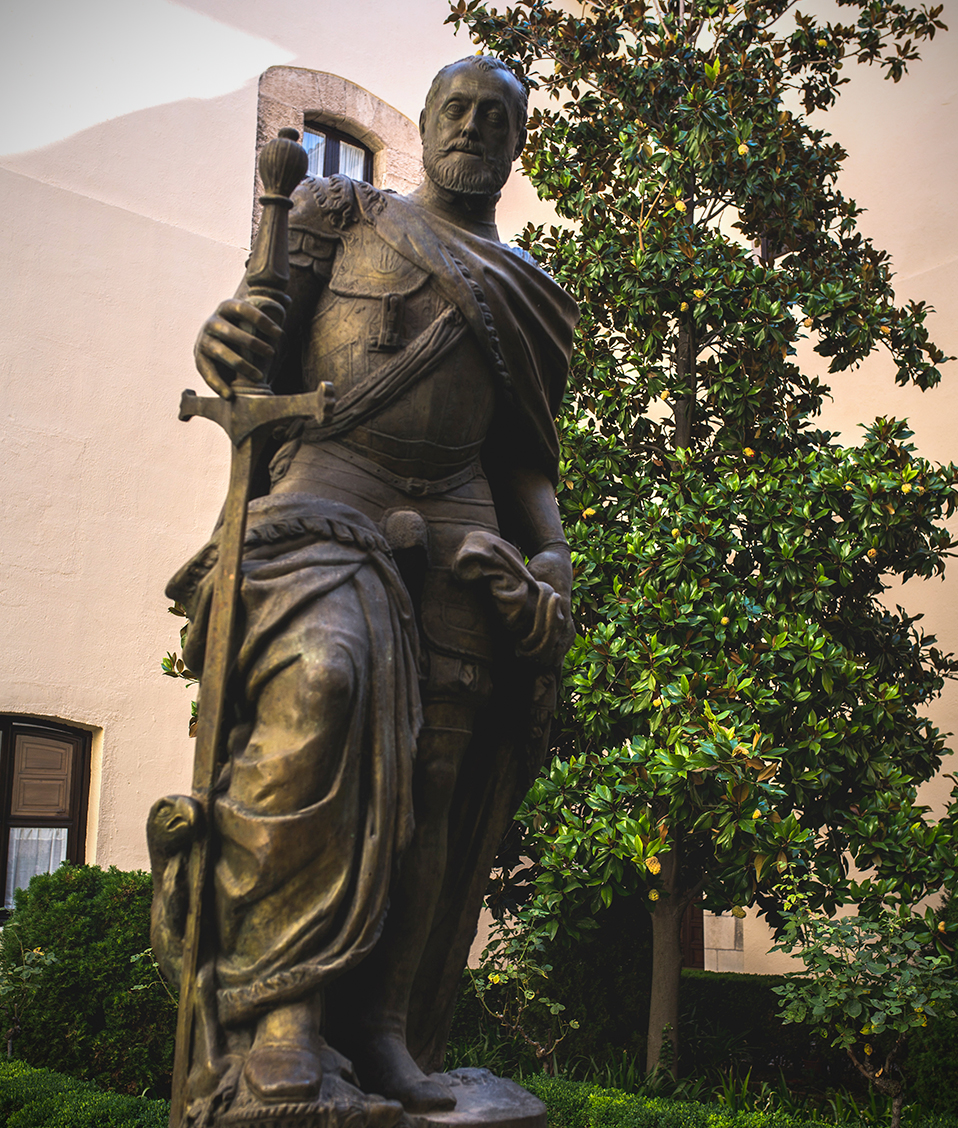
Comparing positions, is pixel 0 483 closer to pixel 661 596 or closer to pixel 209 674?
pixel 661 596

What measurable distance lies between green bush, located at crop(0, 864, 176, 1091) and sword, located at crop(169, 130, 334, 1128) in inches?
140

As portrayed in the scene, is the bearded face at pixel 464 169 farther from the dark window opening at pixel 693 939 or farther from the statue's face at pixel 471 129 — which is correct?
the dark window opening at pixel 693 939

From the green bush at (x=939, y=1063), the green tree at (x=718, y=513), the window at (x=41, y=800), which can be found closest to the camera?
the green bush at (x=939, y=1063)

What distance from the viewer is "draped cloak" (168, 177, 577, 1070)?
69.7 inches

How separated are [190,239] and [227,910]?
5965 millimetres

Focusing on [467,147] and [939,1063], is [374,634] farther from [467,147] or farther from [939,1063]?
[939,1063]

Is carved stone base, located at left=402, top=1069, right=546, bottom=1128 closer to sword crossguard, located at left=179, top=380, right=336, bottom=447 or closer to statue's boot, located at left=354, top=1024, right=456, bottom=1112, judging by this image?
statue's boot, located at left=354, top=1024, right=456, bottom=1112

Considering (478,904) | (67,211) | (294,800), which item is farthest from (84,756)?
(294,800)

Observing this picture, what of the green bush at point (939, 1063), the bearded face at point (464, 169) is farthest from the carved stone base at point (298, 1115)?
the green bush at point (939, 1063)

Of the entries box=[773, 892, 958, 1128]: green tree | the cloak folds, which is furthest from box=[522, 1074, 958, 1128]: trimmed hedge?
the cloak folds

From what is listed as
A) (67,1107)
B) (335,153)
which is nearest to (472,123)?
(67,1107)

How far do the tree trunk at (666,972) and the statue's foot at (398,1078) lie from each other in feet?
10.3

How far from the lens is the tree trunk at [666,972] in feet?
16.7

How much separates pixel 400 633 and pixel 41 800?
5061mm
